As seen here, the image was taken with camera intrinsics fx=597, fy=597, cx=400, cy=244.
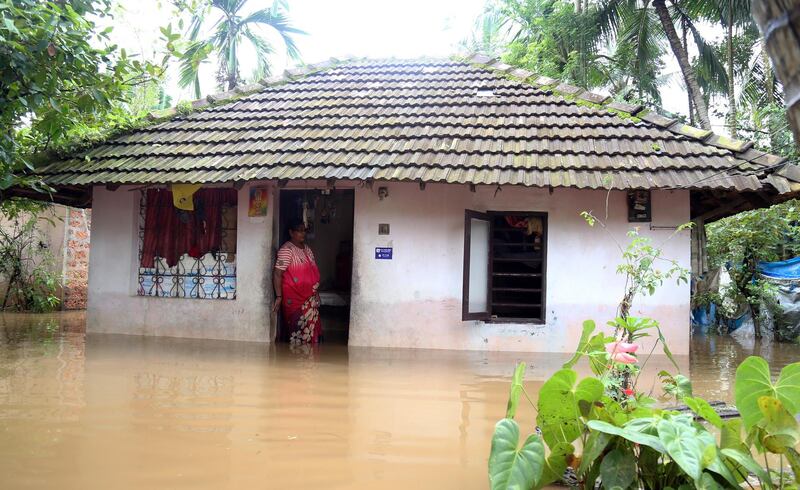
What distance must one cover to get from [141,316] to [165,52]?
3.80 meters

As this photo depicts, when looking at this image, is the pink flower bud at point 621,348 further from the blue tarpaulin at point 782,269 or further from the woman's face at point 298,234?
the blue tarpaulin at point 782,269

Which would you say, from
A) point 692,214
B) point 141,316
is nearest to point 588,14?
point 692,214

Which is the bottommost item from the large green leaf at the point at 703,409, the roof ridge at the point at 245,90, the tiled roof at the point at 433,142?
the large green leaf at the point at 703,409

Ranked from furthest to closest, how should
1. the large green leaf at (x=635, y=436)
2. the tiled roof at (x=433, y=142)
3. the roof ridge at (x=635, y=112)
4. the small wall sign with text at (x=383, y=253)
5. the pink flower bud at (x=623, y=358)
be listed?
the small wall sign with text at (x=383, y=253) < the roof ridge at (x=635, y=112) < the tiled roof at (x=433, y=142) < the pink flower bud at (x=623, y=358) < the large green leaf at (x=635, y=436)

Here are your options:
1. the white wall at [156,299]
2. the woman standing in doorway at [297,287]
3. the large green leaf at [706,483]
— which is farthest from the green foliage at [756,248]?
the large green leaf at [706,483]

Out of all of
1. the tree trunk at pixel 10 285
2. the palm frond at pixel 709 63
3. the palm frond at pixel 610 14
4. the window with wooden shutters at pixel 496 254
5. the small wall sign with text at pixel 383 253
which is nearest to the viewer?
the window with wooden shutters at pixel 496 254

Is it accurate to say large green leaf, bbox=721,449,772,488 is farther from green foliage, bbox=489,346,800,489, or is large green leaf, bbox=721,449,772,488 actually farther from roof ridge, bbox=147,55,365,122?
roof ridge, bbox=147,55,365,122

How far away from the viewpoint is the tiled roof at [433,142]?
7363 millimetres

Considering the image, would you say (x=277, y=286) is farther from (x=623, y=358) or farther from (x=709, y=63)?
(x=709, y=63)

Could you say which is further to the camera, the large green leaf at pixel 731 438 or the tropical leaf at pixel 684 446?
the large green leaf at pixel 731 438

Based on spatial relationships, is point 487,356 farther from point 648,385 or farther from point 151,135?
point 151,135

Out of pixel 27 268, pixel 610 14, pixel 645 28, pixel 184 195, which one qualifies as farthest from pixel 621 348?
pixel 645 28

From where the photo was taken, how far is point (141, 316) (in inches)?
346

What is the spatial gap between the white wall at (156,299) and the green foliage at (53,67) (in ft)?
7.21
